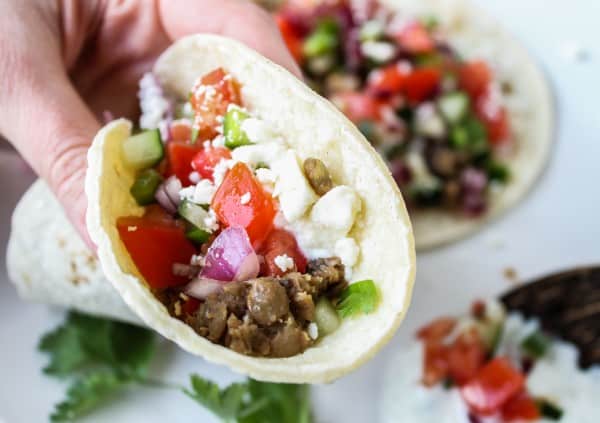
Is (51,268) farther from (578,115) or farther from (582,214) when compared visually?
(578,115)

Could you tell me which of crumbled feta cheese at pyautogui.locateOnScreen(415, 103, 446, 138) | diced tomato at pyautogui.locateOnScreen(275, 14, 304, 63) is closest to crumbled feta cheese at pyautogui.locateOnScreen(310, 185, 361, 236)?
crumbled feta cheese at pyautogui.locateOnScreen(415, 103, 446, 138)

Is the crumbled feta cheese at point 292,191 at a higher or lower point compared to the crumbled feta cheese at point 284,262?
higher

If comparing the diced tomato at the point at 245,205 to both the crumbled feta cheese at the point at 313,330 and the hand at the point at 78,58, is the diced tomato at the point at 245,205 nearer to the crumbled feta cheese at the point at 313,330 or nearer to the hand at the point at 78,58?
the crumbled feta cheese at the point at 313,330

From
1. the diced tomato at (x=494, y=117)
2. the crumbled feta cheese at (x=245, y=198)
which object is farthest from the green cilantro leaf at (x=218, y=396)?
the diced tomato at (x=494, y=117)

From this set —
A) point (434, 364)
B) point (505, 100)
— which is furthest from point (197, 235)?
point (505, 100)

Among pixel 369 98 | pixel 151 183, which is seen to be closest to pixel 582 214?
pixel 369 98

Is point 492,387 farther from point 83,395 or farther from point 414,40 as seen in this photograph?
point 414,40

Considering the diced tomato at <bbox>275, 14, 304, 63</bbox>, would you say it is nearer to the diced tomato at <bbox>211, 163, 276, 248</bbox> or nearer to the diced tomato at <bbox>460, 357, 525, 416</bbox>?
the diced tomato at <bbox>460, 357, 525, 416</bbox>

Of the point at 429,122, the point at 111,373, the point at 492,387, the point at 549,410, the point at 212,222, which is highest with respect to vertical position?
the point at 212,222
